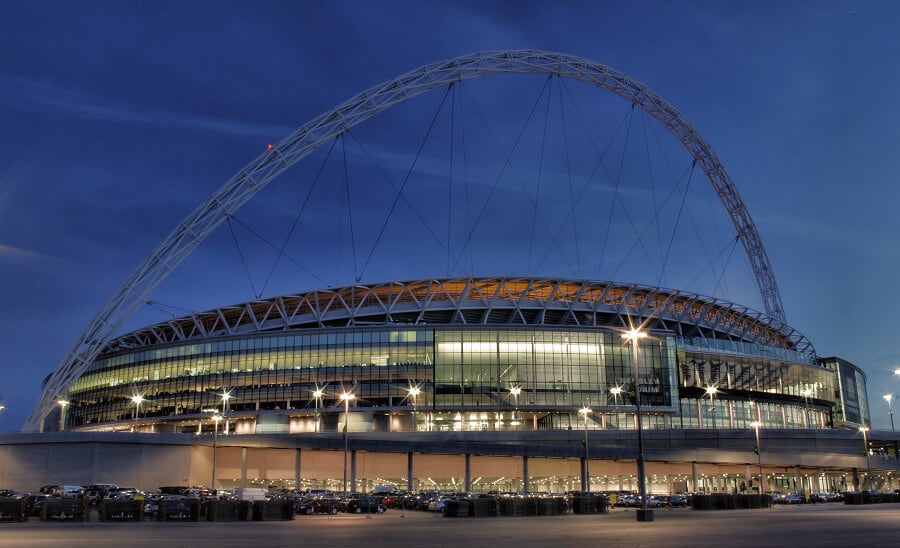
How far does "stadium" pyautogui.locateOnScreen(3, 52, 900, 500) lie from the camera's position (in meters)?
83.2

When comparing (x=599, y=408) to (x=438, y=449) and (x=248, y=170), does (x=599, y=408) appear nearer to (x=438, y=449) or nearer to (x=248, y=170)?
(x=438, y=449)

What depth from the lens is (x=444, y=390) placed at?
110562 mm

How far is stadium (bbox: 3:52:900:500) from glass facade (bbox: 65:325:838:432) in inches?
10.4

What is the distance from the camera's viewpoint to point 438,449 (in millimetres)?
82688

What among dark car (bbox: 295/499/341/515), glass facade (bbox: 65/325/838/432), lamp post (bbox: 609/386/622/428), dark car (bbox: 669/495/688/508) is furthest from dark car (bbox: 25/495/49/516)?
lamp post (bbox: 609/386/622/428)

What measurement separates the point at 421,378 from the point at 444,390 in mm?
3480

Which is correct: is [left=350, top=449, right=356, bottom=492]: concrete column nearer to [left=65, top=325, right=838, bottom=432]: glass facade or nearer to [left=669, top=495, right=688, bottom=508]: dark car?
[left=65, top=325, right=838, bottom=432]: glass facade

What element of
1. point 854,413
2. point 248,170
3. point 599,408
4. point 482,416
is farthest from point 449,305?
point 854,413

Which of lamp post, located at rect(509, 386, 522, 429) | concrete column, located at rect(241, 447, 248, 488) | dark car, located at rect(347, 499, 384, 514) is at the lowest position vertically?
dark car, located at rect(347, 499, 384, 514)

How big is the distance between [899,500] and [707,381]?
61194 mm

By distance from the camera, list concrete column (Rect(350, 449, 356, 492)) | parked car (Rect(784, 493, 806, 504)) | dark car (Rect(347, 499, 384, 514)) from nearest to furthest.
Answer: dark car (Rect(347, 499, 384, 514))
parked car (Rect(784, 493, 806, 504))
concrete column (Rect(350, 449, 356, 492))

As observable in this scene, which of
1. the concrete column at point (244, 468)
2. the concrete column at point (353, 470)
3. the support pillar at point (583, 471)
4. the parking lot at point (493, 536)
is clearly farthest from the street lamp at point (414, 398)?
the parking lot at point (493, 536)

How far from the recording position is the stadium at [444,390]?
8325cm

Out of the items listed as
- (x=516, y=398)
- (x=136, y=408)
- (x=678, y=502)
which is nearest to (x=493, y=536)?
(x=678, y=502)
